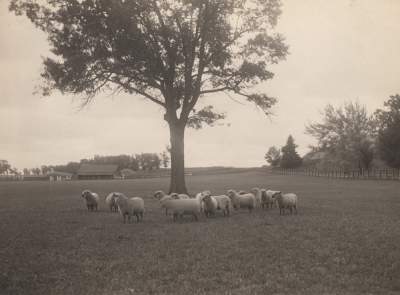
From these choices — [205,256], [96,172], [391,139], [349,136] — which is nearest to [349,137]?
[349,136]

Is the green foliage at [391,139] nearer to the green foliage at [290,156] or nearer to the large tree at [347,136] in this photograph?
the large tree at [347,136]

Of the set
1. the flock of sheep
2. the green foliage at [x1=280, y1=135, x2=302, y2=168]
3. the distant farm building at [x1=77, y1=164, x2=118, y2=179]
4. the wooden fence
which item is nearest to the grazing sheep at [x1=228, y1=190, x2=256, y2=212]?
the flock of sheep

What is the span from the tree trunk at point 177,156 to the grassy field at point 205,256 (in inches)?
459

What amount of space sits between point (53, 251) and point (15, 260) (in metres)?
1.14

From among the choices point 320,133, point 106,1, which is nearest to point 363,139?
point 320,133

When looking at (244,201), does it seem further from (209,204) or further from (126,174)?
(126,174)

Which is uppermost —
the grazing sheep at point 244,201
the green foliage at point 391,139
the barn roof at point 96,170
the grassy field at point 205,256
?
the green foliage at point 391,139

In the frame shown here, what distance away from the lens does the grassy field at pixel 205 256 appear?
7.91 m

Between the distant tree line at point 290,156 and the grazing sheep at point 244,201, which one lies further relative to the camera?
the distant tree line at point 290,156

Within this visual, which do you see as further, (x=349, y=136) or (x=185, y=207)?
(x=349, y=136)

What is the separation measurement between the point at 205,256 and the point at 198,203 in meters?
7.03

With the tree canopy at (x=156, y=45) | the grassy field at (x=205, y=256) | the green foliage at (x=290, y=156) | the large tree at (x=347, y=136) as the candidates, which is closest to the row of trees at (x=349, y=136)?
the large tree at (x=347, y=136)

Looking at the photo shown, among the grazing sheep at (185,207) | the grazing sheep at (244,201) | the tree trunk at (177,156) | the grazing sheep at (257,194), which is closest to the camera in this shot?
the grazing sheep at (185,207)

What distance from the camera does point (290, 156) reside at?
108 metres
